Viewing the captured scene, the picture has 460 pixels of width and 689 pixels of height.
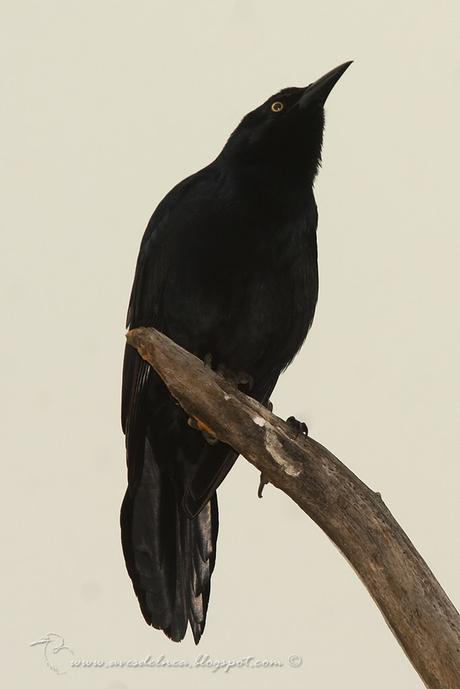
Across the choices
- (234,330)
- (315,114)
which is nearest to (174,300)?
(234,330)

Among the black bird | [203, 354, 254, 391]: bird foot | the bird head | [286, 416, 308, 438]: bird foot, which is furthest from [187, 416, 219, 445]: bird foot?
the bird head

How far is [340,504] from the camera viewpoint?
430cm

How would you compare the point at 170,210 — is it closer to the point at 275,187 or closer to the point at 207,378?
the point at 275,187

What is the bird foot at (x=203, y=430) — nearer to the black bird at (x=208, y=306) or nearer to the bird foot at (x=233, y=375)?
the black bird at (x=208, y=306)

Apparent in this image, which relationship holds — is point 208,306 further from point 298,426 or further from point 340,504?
point 340,504

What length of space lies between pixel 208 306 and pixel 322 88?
1276 mm

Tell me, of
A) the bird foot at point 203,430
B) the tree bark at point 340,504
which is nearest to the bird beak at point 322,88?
the tree bark at point 340,504

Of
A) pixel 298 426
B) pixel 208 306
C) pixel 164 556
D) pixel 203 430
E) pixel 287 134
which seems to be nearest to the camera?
pixel 298 426

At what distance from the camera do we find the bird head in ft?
17.4

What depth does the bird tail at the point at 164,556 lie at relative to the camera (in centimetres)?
519

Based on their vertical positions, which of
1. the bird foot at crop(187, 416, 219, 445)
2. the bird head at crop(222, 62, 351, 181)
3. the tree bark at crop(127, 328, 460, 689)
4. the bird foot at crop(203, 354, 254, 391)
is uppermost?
the bird head at crop(222, 62, 351, 181)

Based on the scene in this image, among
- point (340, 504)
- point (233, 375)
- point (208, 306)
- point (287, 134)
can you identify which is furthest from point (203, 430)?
point (287, 134)

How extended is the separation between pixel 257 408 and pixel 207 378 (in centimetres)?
24

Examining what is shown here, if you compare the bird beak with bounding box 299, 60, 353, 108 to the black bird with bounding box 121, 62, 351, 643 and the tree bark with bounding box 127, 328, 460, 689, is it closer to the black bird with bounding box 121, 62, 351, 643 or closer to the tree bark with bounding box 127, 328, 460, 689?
the black bird with bounding box 121, 62, 351, 643
